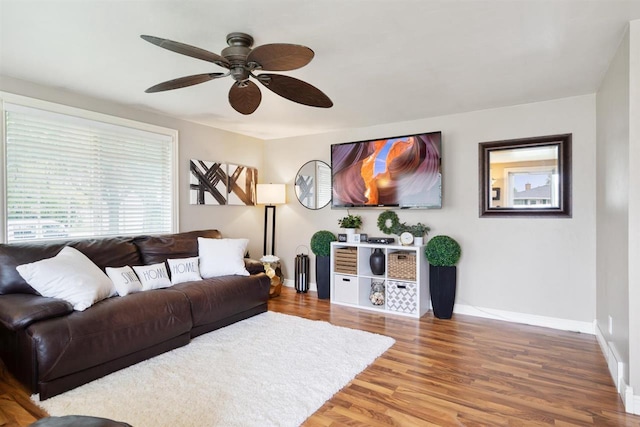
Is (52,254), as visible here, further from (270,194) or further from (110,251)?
(270,194)

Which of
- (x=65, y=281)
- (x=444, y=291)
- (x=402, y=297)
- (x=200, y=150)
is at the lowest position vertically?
(x=402, y=297)

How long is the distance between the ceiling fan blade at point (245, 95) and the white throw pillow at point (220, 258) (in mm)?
1706

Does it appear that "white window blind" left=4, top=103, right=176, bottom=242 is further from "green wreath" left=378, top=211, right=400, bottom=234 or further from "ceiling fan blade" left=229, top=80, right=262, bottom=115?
"green wreath" left=378, top=211, right=400, bottom=234

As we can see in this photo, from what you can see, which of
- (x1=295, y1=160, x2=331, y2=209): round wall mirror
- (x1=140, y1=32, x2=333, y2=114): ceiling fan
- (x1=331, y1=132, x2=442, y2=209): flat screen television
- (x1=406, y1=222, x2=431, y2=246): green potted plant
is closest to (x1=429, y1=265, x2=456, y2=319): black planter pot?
(x1=406, y1=222, x2=431, y2=246): green potted plant

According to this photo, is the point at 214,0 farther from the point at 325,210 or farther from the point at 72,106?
the point at 325,210

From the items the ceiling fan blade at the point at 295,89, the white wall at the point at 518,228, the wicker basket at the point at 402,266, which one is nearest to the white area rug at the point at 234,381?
the wicker basket at the point at 402,266

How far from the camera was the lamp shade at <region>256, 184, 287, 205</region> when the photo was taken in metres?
5.06

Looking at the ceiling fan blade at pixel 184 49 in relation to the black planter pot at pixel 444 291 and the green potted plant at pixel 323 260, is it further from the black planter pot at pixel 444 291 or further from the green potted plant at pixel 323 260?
the black planter pot at pixel 444 291

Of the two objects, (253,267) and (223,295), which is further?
(253,267)

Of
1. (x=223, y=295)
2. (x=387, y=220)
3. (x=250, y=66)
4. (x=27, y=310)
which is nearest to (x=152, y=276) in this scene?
(x=223, y=295)

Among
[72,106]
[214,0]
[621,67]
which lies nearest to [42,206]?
[72,106]

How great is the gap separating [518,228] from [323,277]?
237 cm

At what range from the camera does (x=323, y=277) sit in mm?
4574

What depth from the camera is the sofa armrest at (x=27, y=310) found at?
2.14 metres
